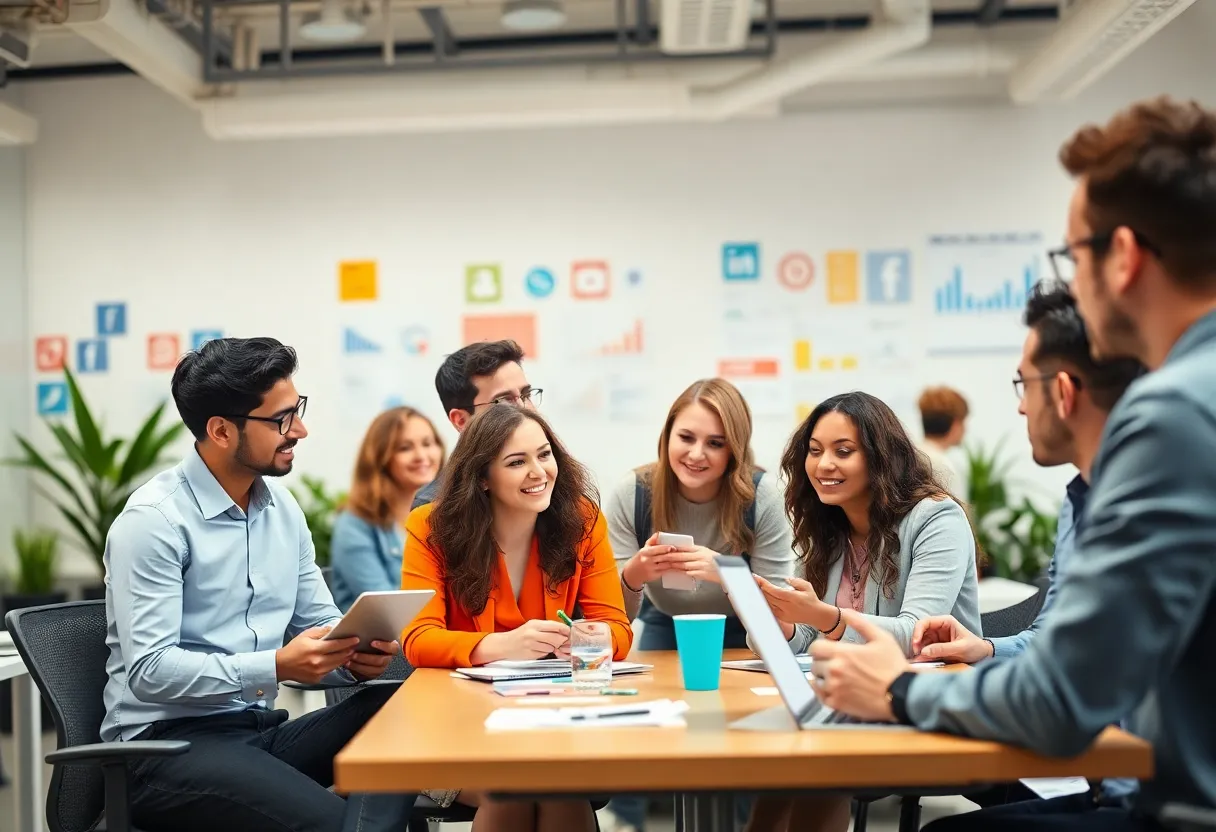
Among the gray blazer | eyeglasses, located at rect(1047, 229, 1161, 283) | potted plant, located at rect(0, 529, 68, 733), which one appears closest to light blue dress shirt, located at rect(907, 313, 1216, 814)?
eyeglasses, located at rect(1047, 229, 1161, 283)

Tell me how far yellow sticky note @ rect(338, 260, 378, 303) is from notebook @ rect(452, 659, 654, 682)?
4.52 meters

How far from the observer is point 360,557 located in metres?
4.50

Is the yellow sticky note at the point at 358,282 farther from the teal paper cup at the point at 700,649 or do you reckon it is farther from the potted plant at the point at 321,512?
the teal paper cup at the point at 700,649

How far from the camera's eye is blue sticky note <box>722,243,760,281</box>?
6.60m

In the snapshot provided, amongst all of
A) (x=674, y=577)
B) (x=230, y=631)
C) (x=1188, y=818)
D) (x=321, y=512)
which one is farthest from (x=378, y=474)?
(x=1188, y=818)

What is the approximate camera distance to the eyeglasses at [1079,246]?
1.53m

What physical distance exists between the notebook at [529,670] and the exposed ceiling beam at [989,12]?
16.1ft

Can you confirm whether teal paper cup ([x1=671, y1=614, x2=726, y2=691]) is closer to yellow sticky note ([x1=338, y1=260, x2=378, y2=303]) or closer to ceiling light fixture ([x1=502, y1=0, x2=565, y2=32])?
ceiling light fixture ([x1=502, y1=0, x2=565, y2=32])

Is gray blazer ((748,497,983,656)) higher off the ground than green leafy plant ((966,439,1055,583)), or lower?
higher

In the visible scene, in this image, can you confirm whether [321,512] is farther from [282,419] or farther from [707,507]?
[282,419]

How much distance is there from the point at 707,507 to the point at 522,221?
3654 millimetres

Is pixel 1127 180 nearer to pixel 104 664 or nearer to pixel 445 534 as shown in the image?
pixel 445 534

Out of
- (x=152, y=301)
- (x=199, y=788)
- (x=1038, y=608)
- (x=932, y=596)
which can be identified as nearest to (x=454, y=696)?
(x=199, y=788)

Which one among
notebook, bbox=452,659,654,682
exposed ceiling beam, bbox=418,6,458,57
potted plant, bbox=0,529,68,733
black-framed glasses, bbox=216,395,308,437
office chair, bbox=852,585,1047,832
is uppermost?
exposed ceiling beam, bbox=418,6,458,57
